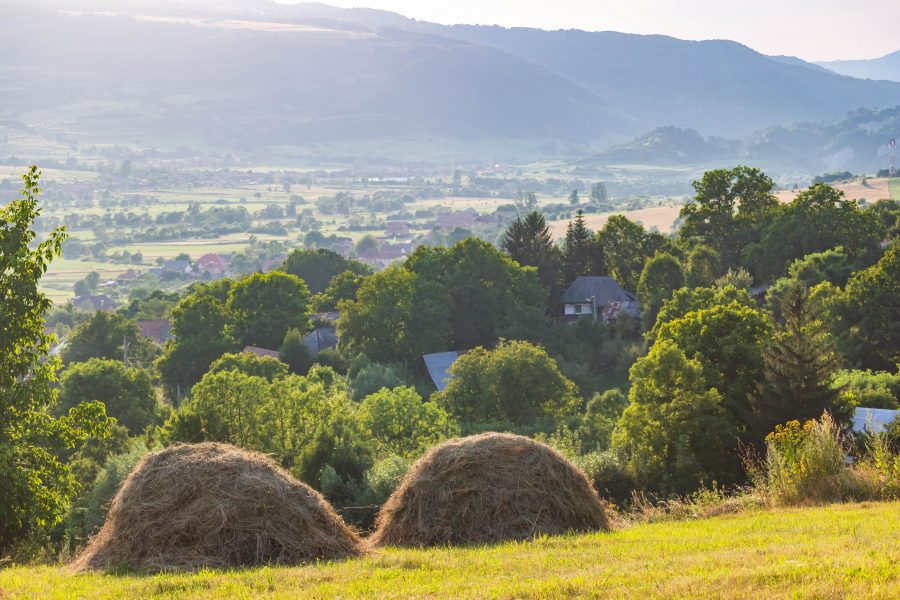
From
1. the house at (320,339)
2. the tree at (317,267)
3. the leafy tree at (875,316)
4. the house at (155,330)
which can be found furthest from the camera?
the tree at (317,267)

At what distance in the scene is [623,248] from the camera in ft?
297

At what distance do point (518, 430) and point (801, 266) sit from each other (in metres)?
28.4

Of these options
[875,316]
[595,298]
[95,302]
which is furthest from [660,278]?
[95,302]

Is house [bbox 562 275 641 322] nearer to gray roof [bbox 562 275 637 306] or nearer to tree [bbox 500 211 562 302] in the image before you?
gray roof [bbox 562 275 637 306]

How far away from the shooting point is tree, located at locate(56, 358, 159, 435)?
5956 cm

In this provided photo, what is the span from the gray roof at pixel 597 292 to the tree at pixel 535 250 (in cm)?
172

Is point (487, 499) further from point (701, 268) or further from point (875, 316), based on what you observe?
point (701, 268)

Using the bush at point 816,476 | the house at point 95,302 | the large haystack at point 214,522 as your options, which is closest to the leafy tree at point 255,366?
the bush at point 816,476

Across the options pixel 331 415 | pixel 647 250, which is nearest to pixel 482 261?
pixel 647 250

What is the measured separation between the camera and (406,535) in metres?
16.2

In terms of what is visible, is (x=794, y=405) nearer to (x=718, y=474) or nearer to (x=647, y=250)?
(x=718, y=474)

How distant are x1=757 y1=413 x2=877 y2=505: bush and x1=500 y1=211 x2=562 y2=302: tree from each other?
6769 centimetres

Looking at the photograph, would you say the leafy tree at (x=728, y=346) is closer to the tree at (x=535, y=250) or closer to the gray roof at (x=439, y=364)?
the gray roof at (x=439, y=364)

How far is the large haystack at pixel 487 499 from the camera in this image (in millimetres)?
16141
